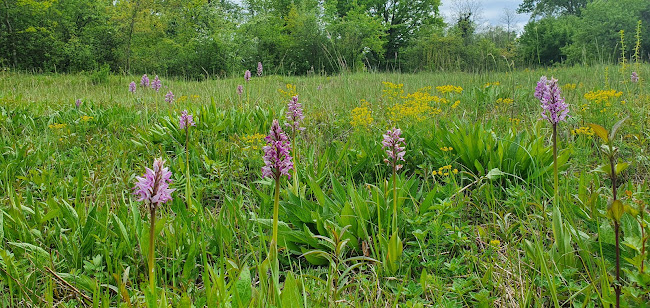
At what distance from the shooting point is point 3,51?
74.5 ft

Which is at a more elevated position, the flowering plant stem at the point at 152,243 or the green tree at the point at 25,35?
the green tree at the point at 25,35

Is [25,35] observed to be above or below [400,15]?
below

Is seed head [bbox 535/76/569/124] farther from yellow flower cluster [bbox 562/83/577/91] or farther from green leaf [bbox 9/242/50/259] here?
yellow flower cluster [bbox 562/83/577/91]

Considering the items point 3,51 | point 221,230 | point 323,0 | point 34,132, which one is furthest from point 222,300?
point 323,0

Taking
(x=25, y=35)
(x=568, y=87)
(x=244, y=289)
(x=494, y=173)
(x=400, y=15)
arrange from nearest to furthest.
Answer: (x=244, y=289), (x=494, y=173), (x=568, y=87), (x=25, y=35), (x=400, y=15)

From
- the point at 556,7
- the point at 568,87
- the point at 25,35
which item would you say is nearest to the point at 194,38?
the point at 25,35

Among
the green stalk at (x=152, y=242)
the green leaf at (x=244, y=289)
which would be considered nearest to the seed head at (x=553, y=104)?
the green leaf at (x=244, y=289)

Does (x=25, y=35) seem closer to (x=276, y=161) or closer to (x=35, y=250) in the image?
(x=35, y=250)

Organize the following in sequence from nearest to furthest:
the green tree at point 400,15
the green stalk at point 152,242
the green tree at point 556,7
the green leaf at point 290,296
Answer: the green stalk at point 152,242 → the green leaf at point 290,296 → the green tree at point 400,15 → the green tree at point 556,7

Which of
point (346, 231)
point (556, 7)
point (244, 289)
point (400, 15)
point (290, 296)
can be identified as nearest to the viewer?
point (290, 296)

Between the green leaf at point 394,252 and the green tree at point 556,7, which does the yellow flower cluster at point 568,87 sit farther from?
the green tree at point 556,7

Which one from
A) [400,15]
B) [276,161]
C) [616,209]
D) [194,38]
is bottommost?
[616,209]

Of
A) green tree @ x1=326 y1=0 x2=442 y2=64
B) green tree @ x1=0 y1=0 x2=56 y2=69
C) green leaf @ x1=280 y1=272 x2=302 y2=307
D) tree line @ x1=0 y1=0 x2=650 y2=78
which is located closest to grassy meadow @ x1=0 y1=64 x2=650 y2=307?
green leaf @ x1=280 y1=272 x2=302 y2=307

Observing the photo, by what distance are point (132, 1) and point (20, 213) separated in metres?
26.0
